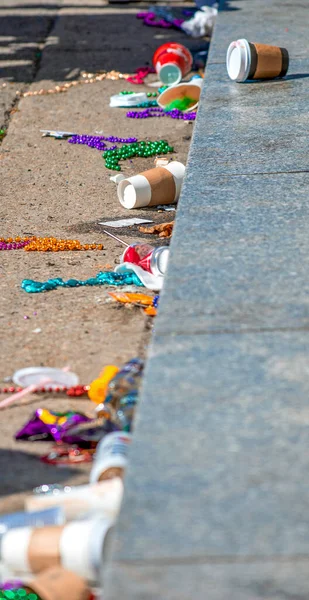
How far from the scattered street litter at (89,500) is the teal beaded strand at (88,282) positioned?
1708mm

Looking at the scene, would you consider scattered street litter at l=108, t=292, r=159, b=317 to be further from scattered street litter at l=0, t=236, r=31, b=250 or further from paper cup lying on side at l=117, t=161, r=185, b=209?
paper cup lying on side at l=117, t=161, r=185, b=209

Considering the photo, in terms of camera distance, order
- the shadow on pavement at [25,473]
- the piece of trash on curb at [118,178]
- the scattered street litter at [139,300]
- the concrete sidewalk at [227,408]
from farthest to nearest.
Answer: the piece of trash on curb at [118,178] → the scattered street litter at [139,300] → the shadow on pavement at [25,473] → the concrete sidewalk at [227,408]

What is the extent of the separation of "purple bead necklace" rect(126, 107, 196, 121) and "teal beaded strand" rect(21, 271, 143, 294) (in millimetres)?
3010

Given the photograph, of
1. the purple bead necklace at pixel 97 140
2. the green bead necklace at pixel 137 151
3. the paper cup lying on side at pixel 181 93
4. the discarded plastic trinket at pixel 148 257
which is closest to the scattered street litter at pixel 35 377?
the discarded plastic trinket at pixel 148 257

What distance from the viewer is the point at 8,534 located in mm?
2342

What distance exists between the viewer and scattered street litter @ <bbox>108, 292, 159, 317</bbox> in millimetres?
3883

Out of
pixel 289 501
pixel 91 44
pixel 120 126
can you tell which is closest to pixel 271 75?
pixel 120 126

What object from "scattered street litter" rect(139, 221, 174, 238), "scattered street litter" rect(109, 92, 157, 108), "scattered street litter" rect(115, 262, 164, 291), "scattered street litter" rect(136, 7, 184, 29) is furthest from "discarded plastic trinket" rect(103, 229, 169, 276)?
"scattered street litter" rect(136, 7, 184, 29)

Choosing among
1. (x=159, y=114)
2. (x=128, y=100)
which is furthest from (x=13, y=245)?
(x=128, y=100)

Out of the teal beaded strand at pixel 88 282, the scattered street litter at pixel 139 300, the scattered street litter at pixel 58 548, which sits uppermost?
the scattered street litter at pixel 58 548

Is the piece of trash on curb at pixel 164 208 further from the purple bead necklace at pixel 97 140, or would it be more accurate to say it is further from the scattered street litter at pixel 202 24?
the scattered street litter at pixel 202 24

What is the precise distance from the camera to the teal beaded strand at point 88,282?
4.17 metres

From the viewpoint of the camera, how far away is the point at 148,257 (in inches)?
164

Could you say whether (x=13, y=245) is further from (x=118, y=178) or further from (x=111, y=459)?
(x=111, y=459)
